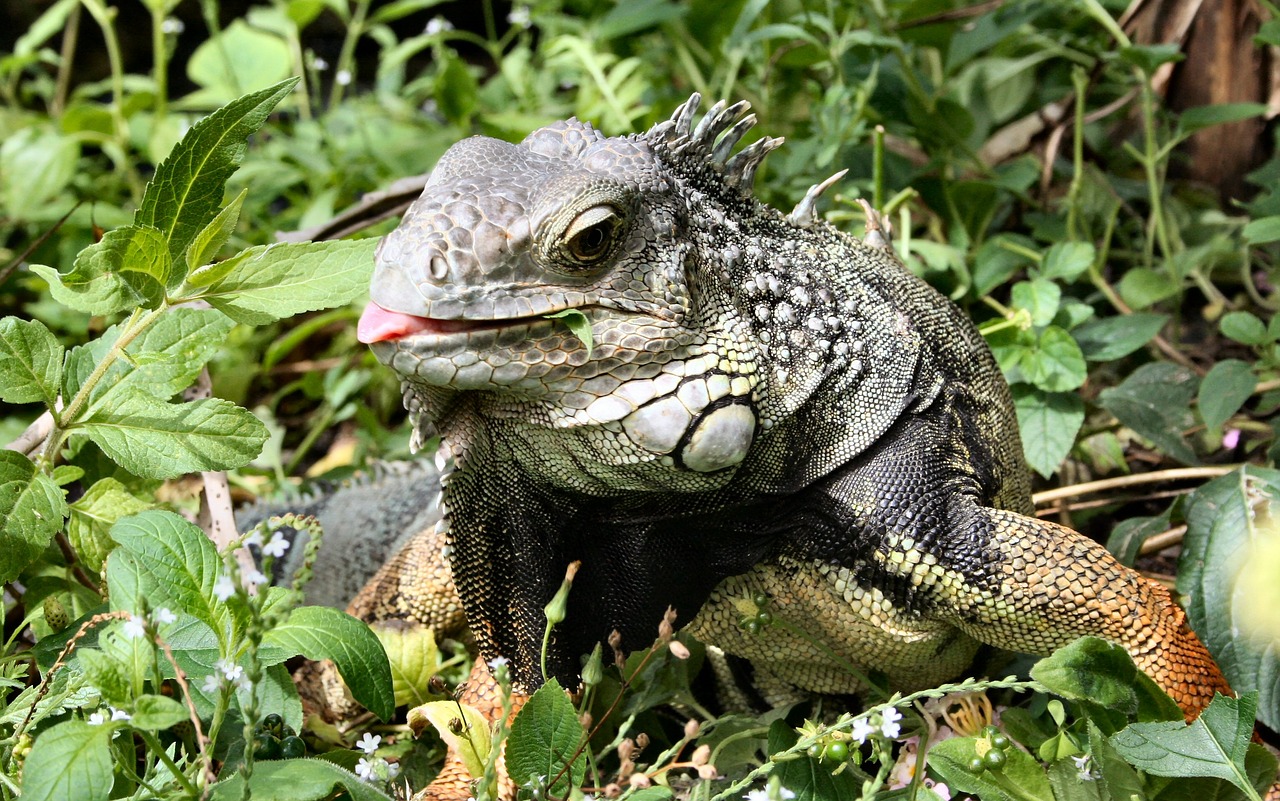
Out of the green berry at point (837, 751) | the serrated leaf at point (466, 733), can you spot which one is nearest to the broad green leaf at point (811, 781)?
the green berry at point (837, 751)

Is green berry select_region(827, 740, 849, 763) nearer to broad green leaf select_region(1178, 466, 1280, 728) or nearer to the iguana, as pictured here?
the iguana

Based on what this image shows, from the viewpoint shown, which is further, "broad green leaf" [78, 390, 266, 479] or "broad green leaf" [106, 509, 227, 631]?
"broad green leaf" [78, 390, 266, 479]

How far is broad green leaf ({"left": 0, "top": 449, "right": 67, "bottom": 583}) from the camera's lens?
2.84m

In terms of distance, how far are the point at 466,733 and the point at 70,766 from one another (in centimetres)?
110

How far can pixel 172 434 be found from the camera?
2977 mm

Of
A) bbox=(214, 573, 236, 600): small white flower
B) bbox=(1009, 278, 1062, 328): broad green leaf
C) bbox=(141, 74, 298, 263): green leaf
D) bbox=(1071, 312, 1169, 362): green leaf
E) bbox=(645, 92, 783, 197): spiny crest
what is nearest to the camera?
bbox=(214, 573, 236, 600): small white flower

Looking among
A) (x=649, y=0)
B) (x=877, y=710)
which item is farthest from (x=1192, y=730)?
(x=649, y=0)

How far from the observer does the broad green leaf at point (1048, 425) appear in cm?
404

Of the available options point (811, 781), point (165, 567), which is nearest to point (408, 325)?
point (165, 567)

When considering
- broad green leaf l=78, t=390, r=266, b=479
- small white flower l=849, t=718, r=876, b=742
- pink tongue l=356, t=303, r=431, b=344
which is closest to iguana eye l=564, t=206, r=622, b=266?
pink tongue l=356, t=303, r=431, b=344

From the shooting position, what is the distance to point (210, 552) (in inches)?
109

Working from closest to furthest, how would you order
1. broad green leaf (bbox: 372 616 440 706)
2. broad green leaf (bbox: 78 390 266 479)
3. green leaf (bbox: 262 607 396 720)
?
green leaf (bbox: 262 607 396 720) < broad green leaf (bbox: 78 390 266 479) < broad green leaf (bbox: 372 616 440 706)

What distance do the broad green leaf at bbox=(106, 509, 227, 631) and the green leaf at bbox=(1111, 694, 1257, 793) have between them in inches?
82.3

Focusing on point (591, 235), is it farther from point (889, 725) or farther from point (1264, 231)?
point (1264, 231)
